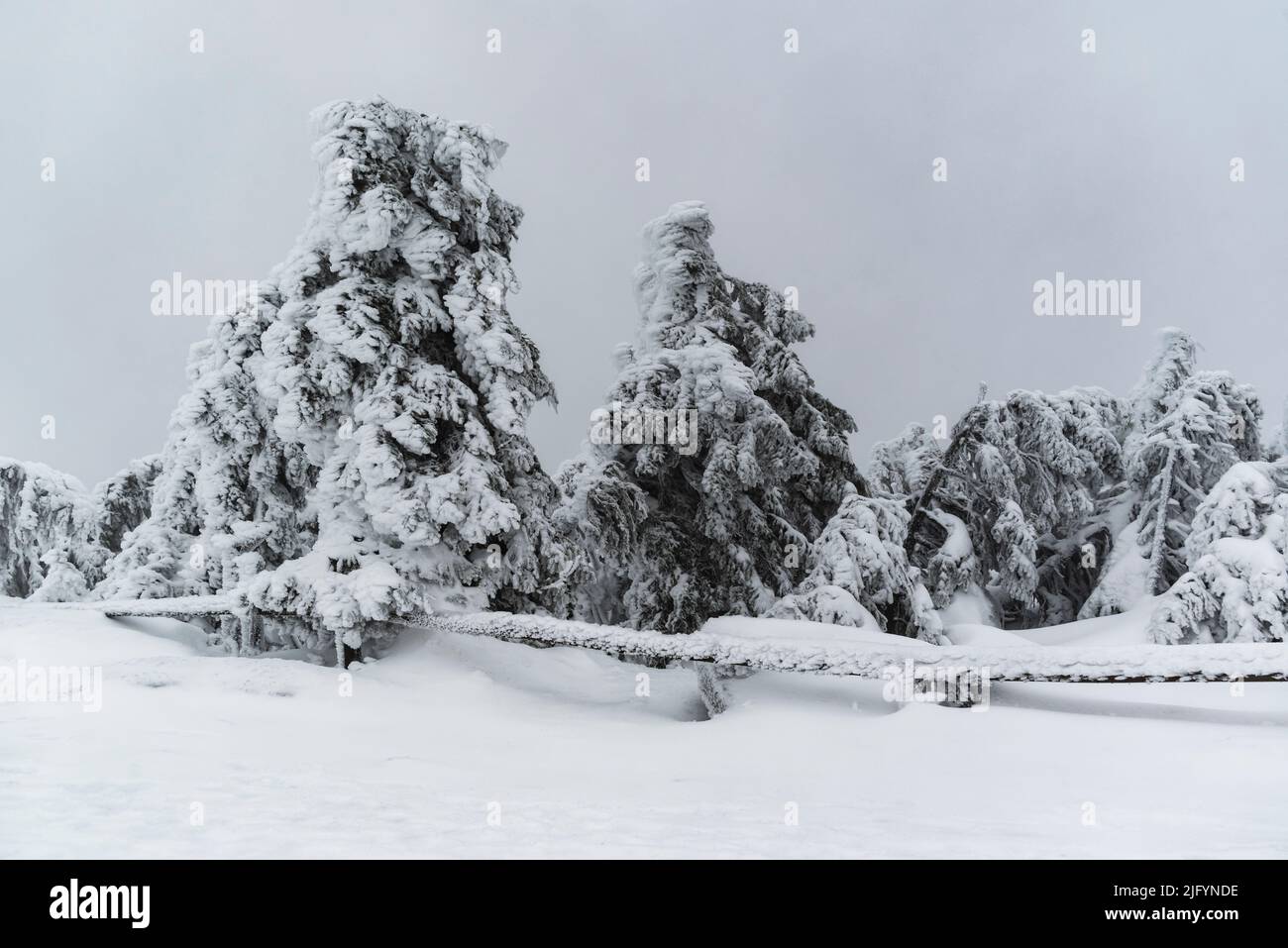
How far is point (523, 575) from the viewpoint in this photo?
1072 centimetres

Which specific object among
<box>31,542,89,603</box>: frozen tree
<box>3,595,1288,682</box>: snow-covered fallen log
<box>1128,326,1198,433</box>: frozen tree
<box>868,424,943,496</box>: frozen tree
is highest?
<box>1128,326,1198,433</box>: frozen tree

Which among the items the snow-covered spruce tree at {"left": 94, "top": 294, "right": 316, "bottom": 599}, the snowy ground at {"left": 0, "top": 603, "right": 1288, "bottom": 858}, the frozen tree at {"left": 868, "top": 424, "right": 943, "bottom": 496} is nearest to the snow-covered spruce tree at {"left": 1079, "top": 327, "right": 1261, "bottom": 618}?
the frozen tree at {"left": 868, "top": 424, "right": 943, "bottom": 496}

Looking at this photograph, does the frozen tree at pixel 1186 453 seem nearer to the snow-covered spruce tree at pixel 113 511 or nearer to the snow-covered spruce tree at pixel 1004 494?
the snow-covered spruce tree at pixel 1004 494

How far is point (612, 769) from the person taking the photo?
6.12 m

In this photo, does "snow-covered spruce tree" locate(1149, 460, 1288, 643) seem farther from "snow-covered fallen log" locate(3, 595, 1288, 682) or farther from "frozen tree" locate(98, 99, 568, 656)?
"frozen tree" locate(98, 99, 568, 656)

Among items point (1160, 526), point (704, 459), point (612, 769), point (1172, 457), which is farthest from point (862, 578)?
point (1172, 457)

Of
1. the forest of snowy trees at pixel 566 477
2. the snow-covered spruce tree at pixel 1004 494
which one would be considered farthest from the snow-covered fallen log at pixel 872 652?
the snow-covered spruce tree at pixel 1004 494

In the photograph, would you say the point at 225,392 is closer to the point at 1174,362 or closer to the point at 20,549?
the point at 20,549

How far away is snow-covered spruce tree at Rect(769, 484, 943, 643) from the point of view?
13.0 meters

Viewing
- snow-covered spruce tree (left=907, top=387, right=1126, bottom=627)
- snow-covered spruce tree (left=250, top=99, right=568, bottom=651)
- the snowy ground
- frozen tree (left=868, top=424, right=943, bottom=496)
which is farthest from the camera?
frozen tree (left=868, top=424, right=943, bottom=496)

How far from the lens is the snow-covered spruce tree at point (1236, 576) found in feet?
41.2

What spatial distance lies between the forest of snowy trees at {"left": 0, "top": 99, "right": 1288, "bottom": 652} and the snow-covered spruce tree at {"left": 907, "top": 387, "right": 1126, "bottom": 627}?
0.08m

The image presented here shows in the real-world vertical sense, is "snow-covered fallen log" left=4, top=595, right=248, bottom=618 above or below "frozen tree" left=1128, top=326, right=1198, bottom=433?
below

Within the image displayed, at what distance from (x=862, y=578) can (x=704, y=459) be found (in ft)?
11.7
